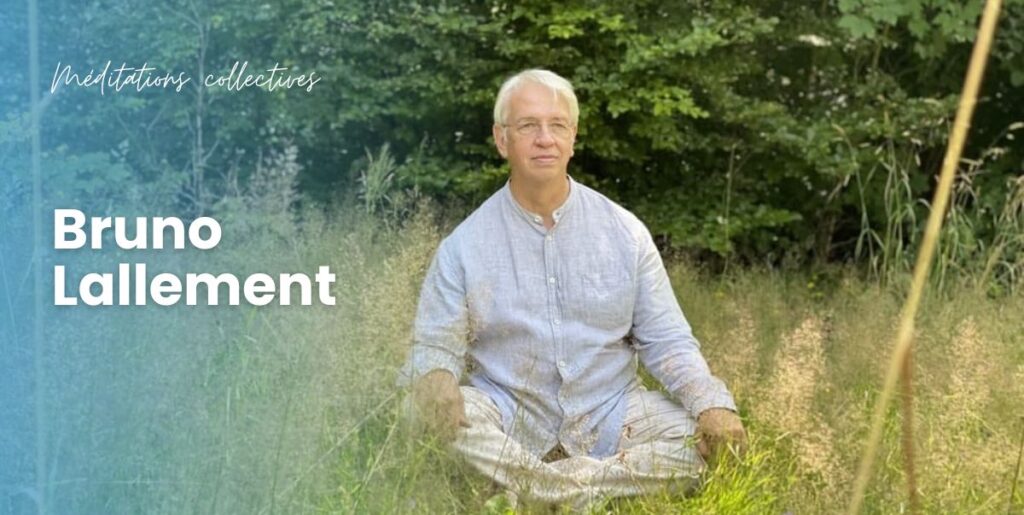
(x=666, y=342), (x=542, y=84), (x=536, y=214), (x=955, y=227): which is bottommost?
(x=666, y=342)

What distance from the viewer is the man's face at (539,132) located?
2.94 m

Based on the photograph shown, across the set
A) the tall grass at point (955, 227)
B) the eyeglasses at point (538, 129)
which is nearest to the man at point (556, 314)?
the eyeglasses at point (538, 129)

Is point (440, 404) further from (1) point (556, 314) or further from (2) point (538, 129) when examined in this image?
(2) point (538, 129)

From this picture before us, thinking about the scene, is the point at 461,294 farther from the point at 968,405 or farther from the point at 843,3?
the point at 843,3

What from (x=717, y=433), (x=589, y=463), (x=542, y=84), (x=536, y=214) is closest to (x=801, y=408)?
(x=717, y=433)

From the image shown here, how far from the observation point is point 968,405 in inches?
98.8

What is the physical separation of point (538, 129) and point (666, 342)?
0.56 metres

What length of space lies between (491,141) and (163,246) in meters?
2.78

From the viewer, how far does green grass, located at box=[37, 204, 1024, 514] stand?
2.10m

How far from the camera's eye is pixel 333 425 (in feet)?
7.61

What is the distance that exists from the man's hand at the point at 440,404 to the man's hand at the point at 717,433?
1.64 ft

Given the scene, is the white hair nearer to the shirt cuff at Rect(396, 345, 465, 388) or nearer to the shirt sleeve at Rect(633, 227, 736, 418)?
the shirt sleeve at Rect(633, 227, 736, 418)

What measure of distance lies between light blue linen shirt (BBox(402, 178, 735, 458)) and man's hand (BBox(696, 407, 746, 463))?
0.13 metres

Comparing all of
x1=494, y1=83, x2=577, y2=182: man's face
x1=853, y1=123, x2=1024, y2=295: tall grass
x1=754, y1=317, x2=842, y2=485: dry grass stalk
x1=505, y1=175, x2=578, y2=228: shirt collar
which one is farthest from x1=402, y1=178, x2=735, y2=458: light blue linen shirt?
x1=853, y1=123, x2=1024, y2=295: tall grass
